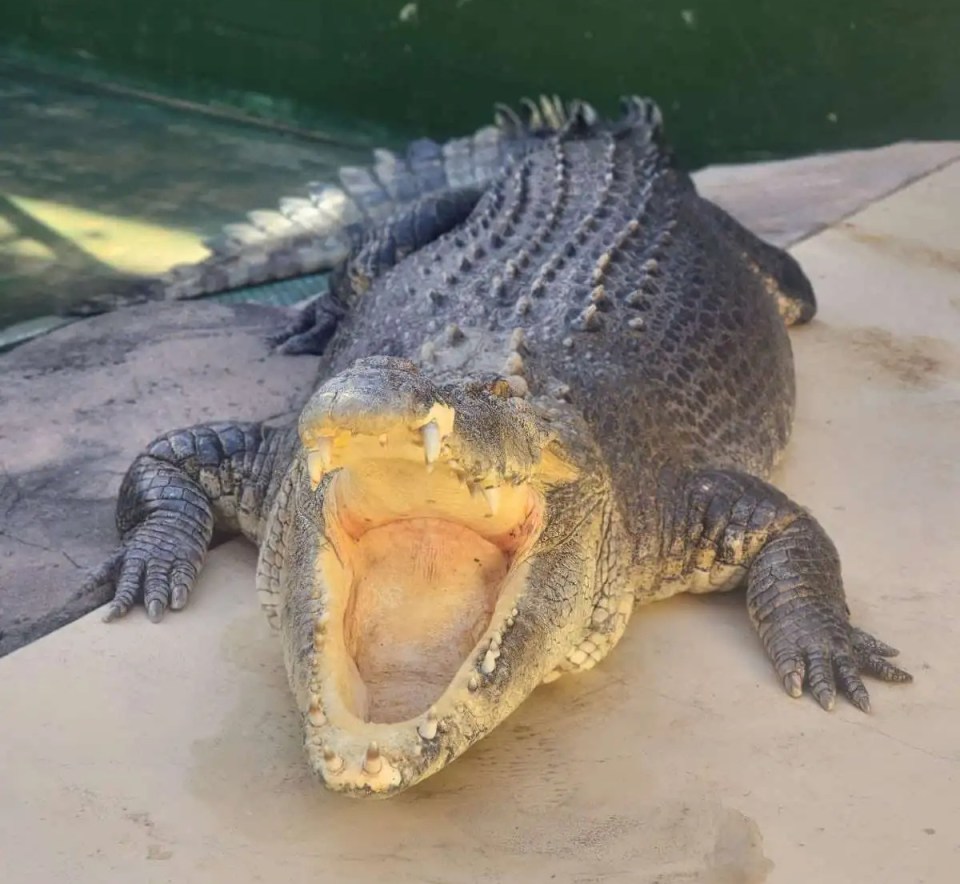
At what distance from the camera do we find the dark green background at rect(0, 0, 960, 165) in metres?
7.47

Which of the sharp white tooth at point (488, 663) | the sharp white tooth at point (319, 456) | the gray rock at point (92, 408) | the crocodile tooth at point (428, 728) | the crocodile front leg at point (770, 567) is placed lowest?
the gray rock at point (92, 408)

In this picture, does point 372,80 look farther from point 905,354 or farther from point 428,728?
point 428,728

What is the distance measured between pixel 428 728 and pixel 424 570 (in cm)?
46

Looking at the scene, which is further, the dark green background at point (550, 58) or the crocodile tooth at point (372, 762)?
the dark green background at point (550, 58)

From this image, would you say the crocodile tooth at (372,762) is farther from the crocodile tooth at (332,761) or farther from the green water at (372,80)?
the green water at (372,80)

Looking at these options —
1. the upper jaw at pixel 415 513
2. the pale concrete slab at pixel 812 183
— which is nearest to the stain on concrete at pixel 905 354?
the pale concrete slab at pixel 812 183

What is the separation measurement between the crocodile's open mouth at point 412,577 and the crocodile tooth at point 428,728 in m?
0.07

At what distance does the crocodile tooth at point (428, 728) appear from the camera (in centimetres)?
222

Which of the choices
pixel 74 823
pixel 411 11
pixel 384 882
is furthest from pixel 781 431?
pixel 411 11

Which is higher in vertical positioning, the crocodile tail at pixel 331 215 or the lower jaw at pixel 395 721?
the lower jaw at pixel 395 721

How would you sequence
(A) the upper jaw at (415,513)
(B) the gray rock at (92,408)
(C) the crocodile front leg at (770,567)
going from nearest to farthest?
(A) the upper jaw at (415,513) < (C) the crocodile front leg at (770,567) < (B) the gray rock at (92,408)

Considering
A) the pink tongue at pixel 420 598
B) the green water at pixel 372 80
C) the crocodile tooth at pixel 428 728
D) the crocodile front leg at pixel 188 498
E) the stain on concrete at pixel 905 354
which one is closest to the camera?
the crocodile tooth at pixel 428 728

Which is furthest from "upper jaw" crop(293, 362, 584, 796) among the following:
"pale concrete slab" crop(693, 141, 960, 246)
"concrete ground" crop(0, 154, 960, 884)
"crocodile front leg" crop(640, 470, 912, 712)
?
"pale concrete slab" crop(693, 141, 960, 246)

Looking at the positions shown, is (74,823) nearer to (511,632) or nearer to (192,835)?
(192,835)
